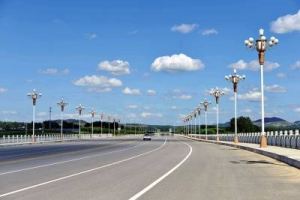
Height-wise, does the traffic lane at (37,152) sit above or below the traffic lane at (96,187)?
below

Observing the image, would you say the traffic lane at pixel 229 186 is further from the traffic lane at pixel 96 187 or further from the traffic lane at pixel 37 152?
the traffic lane at pixel 37 152

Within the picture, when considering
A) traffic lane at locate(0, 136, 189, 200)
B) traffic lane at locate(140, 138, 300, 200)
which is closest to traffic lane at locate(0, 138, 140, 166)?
traffic lane at locate(0, 136, 189, 200)

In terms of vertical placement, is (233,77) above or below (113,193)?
above

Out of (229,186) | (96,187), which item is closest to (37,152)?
(96,187)

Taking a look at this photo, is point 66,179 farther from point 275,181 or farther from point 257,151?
point 257,151

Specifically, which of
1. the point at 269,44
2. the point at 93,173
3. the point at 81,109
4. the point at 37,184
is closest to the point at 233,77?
the point at 269,44

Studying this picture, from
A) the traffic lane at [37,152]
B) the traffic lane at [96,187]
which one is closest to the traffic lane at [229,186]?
the traffic lane at [96,187]

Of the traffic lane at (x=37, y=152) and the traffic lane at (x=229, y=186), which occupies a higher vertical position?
the traffic lane at (x=229, y=186)

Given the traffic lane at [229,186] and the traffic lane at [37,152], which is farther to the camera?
the traffic lane at [37,152]

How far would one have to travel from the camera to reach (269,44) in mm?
39312

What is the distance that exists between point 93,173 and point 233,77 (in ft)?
135

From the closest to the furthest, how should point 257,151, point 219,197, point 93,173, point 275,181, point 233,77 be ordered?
point 219,197
point 275,181
point 93,173
point 257,151
point 233,77

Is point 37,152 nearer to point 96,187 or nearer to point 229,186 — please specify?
point 96,187

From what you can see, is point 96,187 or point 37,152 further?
point 37,152
